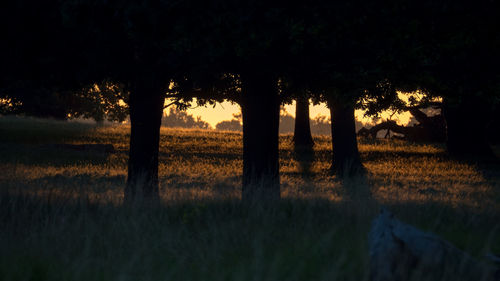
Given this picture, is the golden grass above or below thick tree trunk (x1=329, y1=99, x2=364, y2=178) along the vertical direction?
below

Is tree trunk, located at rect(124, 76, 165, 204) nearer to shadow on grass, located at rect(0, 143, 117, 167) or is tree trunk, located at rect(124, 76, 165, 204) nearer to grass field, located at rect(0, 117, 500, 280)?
grass field, located at rect(0, 117, 500, 280)

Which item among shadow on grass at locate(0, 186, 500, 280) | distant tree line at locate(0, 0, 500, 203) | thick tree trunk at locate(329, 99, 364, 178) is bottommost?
shadow on grass at locate(0, 186, 500, 280)

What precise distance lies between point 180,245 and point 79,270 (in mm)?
1668

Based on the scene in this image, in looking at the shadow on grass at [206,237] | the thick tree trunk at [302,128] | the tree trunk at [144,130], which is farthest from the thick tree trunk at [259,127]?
the thick tree trunk at [302,128]

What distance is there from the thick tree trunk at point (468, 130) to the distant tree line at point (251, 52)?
60.4ft

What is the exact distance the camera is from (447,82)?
1180 centimetres

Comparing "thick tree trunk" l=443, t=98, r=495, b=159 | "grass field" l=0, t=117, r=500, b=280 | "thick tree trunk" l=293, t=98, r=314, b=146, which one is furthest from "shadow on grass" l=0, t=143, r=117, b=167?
"thick tree trunk" l=443, t=98, r=495, b=159

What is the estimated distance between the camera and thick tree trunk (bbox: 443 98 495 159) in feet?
101

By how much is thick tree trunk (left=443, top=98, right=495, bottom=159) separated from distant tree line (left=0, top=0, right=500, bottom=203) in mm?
18412

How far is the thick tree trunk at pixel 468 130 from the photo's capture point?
1209 inches

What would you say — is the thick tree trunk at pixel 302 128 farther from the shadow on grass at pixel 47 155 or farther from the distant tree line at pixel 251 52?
the distant tree line at pixel 251 52

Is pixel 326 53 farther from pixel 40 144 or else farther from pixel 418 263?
pixel 40 144

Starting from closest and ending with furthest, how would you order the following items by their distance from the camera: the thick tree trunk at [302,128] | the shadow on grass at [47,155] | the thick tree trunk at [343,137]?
the thick tree trunk at [343,137]
the shadow on grass at [47,155]
the thick tree trunk at [302,128]

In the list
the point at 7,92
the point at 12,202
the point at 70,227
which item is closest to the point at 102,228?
the point at 70,227
